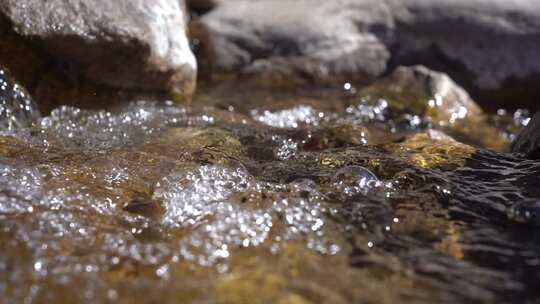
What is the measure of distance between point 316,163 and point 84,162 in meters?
1.03

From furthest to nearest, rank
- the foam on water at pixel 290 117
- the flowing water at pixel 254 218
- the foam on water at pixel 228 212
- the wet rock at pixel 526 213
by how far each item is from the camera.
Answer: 1. the foam on water at pixel 290 117
2. the wet rock at pixel 526 213
3. the foam on water at pixel 228 212
4. the flowing water at pixel 254 218

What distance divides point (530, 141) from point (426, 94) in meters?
1.71

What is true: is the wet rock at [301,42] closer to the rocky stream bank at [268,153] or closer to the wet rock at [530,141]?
the rocky stream bank at [268,153]

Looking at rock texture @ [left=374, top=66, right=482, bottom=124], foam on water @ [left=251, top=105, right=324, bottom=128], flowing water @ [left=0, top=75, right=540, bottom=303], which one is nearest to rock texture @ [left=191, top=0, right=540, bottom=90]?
rock texture @ [left=374, top=66, right=482, bottom=124]

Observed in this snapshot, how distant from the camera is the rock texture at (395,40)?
5355 millimetres

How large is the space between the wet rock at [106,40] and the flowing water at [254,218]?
15.1 inches

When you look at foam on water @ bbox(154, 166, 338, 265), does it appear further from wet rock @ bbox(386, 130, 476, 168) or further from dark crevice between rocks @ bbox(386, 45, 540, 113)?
dark crevice between rocks @ bbox(386, 45, 540, 113)

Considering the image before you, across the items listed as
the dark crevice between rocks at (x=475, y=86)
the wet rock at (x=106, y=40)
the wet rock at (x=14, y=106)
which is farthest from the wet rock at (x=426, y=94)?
the wet rock at (x=14, y=106)

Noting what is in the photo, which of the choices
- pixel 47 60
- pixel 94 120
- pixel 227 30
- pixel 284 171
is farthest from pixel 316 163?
pixel 227 30

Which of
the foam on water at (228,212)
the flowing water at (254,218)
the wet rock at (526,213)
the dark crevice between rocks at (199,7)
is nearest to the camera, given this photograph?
the flowing water at (254,218)

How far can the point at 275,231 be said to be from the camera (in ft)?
7.76

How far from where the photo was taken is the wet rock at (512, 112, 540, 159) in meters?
3.18

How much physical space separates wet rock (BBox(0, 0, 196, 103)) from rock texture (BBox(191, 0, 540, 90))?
44.8 inches

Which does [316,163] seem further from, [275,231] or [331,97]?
[331,97]
